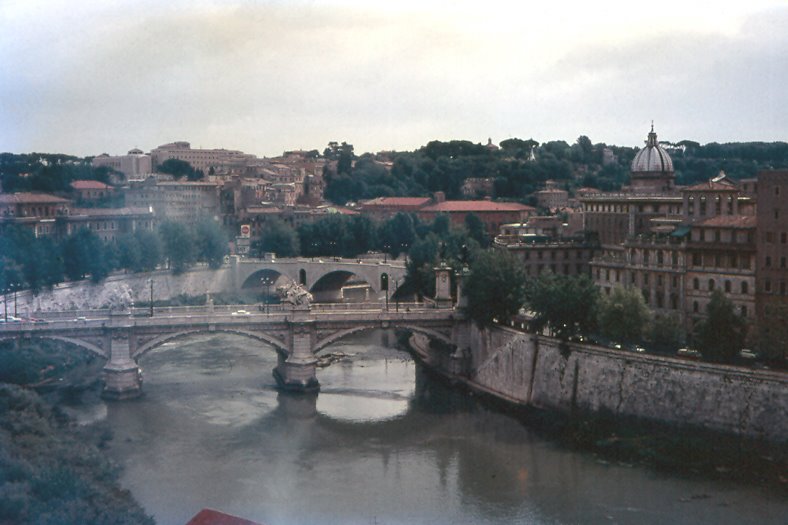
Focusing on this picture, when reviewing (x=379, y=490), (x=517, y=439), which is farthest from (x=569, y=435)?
(x=379, y=490)

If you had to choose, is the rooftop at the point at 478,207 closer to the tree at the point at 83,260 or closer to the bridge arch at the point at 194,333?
the tree at the point at 83,260

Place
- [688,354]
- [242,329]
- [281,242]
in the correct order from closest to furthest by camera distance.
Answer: [688,354], [242,329], [281,242]

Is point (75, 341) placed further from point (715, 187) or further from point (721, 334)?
point (715, 187)

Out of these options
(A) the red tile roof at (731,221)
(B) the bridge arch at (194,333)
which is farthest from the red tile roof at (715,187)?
(B) the bridge arch at (194,333)

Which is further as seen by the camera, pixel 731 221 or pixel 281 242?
pixel 281 242

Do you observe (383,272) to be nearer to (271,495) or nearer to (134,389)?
(134,389)

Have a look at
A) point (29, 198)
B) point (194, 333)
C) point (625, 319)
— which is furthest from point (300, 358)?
point (29, 198)
